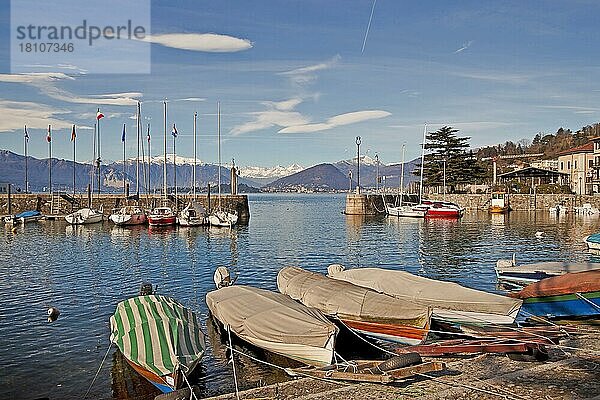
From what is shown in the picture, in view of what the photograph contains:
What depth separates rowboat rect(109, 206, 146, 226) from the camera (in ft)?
233

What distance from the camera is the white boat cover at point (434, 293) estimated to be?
17.3m

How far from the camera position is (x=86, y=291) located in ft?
94.2

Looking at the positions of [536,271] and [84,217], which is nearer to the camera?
[536,271]

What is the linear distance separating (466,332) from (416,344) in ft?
5.63

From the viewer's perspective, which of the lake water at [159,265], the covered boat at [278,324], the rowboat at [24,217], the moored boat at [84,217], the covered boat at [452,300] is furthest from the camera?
the rowboat at [24,217]

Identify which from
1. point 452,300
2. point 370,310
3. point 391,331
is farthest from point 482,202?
point 391,331

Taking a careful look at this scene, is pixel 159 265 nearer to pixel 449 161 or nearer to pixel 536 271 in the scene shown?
pixel 536 271

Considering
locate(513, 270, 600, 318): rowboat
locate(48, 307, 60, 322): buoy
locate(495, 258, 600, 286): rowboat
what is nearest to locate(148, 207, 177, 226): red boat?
locate(48, 307, 60, 322): buoy

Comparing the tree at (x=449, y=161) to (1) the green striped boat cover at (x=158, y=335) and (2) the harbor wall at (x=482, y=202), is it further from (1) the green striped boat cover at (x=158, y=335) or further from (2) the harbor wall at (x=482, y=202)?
(1) the green striped boat cover at (x=158, y=335)

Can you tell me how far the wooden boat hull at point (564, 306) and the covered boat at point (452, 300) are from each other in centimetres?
261

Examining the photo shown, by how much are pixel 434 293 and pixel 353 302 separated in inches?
122

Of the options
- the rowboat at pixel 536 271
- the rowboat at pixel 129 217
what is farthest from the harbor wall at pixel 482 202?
the rowboat at pixel 536 271

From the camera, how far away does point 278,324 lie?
15.6 meters

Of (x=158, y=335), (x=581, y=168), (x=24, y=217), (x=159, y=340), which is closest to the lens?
(x=159, y=340)
